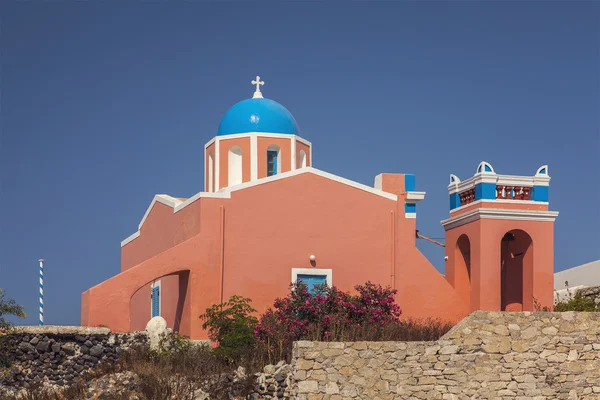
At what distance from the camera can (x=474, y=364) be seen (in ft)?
66.6

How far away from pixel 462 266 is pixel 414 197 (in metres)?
2.73

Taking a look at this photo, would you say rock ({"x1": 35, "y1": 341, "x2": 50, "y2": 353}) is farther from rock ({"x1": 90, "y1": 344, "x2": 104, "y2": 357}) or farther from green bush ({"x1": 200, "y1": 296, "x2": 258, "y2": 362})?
green bush ({"x1": 200, "y1": 296, "x2": 258, "y2": 362})

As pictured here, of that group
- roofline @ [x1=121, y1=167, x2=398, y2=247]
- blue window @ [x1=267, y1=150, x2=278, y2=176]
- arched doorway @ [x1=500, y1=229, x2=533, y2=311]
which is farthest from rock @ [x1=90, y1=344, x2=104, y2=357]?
arched doorway @ [x1=500, y1=229, x2=533, y2=311]

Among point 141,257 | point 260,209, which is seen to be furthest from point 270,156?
point 141,257

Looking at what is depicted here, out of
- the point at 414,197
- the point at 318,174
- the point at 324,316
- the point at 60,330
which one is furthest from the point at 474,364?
the point at 60,330

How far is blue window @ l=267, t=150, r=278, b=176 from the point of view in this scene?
2966 cm

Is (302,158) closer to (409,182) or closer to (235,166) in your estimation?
(235,166)

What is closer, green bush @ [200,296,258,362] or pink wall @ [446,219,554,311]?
green bush @ [200,296,258,362]

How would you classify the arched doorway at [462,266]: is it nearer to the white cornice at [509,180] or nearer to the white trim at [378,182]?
the white cornice at [509,180]

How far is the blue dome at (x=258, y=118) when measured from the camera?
97.1ft

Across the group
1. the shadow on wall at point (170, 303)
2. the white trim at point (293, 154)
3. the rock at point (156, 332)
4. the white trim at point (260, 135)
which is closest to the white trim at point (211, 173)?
the white trim at point (260, 135)

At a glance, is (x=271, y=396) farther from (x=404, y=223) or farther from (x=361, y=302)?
(x=404, y=223)

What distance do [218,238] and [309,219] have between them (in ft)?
8.38

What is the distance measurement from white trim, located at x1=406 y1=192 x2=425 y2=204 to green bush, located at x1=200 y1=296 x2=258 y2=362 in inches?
214
